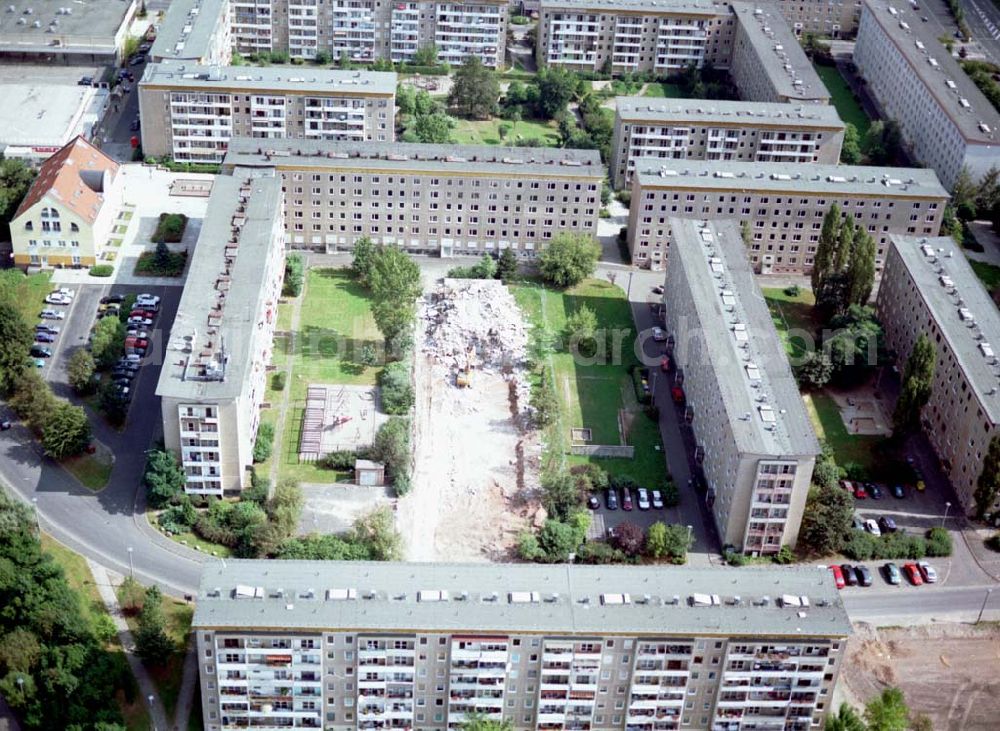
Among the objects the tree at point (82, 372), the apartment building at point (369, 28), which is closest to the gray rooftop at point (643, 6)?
the apartment building at point (369, 28)

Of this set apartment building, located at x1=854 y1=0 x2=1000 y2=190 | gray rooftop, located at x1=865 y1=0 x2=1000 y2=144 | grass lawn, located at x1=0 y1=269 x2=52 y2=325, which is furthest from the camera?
gray rooftop, located at x1=865 y1=0 x2=1000 y2=144

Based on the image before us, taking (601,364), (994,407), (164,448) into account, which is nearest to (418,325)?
(601,364)

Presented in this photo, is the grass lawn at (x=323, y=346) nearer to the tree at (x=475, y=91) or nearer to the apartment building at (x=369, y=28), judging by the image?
the tree at (x=475, y=91)

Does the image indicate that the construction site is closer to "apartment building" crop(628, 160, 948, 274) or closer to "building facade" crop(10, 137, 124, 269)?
"apartment building" crop(628, 160, 948, 274)

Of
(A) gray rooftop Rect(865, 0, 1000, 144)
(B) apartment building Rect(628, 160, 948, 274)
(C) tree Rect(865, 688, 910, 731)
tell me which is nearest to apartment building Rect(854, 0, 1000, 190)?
(A) gray rooftop Rect(865, 0, 1000, 144)

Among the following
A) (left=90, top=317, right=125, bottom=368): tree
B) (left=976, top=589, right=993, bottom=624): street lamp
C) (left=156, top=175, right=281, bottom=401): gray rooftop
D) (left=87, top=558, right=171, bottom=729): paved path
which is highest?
(left=156, top=175, right=281, bottom=401): gray rooftop

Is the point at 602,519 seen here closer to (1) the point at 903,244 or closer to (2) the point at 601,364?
(2) the point at 601,364
